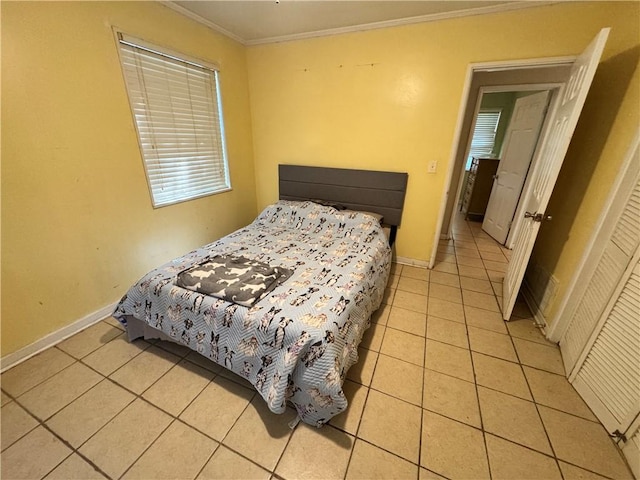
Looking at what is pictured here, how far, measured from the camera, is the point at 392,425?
4.30 feet

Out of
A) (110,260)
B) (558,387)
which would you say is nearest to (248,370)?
(110,260)

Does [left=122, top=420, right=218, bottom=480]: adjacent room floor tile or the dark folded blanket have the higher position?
the dark folded blanket

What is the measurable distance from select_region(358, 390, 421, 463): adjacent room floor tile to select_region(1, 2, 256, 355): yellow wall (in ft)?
7.00

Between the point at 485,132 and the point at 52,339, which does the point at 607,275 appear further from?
the point at 485,132

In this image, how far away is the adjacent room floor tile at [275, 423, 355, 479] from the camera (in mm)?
1122

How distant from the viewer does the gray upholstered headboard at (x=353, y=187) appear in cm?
274

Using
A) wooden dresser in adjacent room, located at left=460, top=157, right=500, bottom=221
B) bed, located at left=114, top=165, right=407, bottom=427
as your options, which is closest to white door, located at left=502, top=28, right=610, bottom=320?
bed, located at left=114, top=165, right=407, bottom=427

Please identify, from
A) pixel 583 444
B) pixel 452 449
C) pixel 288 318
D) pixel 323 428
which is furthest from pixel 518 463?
pixel 288 318

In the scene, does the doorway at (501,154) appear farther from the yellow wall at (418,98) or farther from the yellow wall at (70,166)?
the yellow wall at (70,166)

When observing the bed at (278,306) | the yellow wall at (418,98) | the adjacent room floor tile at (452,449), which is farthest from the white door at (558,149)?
Result: the adjacent room floor tile at (452,449)

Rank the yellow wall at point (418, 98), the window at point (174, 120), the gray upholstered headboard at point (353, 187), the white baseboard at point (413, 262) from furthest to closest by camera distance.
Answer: the white baseboard at point (413, 262) → the gray upholstered headboard at point (353, 187) → the window at point (174, 120) → the yellow wall at point (418, 98)

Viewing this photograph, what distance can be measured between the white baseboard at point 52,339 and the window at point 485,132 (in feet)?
19.1

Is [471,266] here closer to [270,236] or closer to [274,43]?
[270,236]

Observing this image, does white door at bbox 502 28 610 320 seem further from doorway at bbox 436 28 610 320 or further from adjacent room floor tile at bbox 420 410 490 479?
adjacent room floor tile at bbox 420 410 490 479
